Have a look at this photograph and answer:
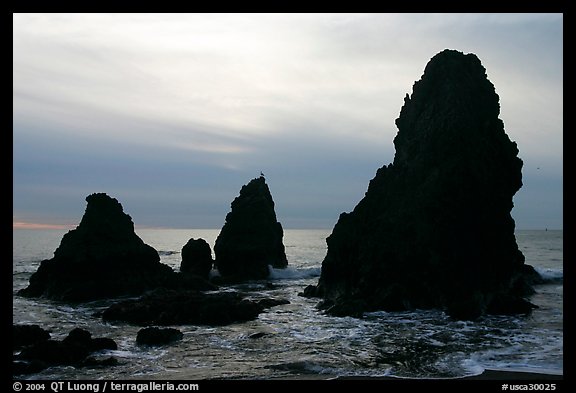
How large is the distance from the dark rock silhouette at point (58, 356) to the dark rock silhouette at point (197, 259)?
39659 mm

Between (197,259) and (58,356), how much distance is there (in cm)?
4276

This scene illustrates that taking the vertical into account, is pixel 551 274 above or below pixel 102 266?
below

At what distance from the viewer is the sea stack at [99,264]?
4606 centimetres

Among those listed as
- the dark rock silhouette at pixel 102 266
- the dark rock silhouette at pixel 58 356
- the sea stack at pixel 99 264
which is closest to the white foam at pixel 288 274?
the dark rock silhouette at pixel 102 266

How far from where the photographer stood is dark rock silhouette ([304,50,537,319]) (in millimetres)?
37156

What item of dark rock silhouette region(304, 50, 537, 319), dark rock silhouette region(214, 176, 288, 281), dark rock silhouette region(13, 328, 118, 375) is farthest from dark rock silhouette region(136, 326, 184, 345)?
dark rock silhouette region(214, 176, 288, 281)

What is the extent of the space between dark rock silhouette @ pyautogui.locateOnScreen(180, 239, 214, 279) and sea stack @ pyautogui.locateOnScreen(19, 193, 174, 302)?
10.5 meters

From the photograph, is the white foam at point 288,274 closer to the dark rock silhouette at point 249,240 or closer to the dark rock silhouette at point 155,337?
the dark rock silhouette at point 249,240

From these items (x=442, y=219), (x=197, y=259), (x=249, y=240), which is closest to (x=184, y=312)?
(x=442, y=219)

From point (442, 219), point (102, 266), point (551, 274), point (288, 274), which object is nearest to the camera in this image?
point (442, 219)

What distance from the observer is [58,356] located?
21.7 metres

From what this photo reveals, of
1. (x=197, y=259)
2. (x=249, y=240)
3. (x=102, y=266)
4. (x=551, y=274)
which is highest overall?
(x=249, y=240)

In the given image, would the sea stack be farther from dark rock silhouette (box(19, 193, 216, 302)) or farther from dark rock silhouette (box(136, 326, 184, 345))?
dark rock silhouette (box(136, 326, 184, 345))

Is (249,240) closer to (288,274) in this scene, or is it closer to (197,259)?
(288,274)
